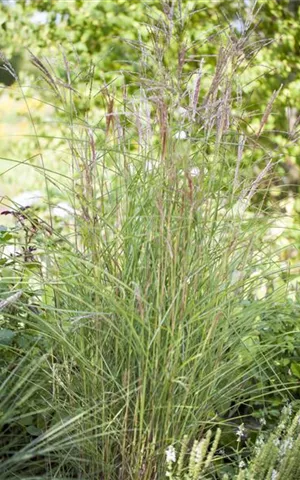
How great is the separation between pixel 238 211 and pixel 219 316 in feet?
1.05

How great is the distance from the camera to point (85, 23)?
22.1ft

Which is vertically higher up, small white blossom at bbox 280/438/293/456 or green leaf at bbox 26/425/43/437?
green leaf at bbox 26/425/43/437

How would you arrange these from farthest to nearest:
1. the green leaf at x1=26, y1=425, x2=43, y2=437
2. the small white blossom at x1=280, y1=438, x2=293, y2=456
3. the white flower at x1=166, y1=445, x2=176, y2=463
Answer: the green leaf at x1=26, y1=425, x2=43, y2=437, the small white blossom at x1=280, y1=438, x2=293, y2=456, the white flower at x1=166, y1=445, x2=176, y2=463

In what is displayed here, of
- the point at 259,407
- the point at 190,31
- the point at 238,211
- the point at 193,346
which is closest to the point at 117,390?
the point at 193,346

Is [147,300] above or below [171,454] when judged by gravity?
above

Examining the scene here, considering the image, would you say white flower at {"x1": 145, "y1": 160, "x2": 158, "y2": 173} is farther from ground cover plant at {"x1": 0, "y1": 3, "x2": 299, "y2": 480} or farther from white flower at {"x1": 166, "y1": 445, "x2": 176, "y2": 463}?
white flower at {"x1": 166, "y1": 445, "x2": 176, "y2": 463}

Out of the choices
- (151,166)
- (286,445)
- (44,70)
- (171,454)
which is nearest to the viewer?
(171,454)

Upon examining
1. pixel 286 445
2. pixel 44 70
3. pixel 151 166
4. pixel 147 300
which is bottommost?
pixel 286 445

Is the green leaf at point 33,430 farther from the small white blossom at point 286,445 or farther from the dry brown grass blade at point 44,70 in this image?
the dry brown grass blade at point 44,70

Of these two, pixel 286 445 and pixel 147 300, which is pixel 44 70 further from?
pixel 286 445

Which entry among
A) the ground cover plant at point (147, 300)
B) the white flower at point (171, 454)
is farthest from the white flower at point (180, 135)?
the white flower at point (171, 454)

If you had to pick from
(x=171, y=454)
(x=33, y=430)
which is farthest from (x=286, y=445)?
(x=33, y=430)

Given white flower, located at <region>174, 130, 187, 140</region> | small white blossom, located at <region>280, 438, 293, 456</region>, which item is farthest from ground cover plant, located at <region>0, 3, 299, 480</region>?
small white blossom, located at <region>280, 438, 293, 456</region>

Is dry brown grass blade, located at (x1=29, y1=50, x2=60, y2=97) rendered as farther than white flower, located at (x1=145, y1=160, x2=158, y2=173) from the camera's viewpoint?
No
